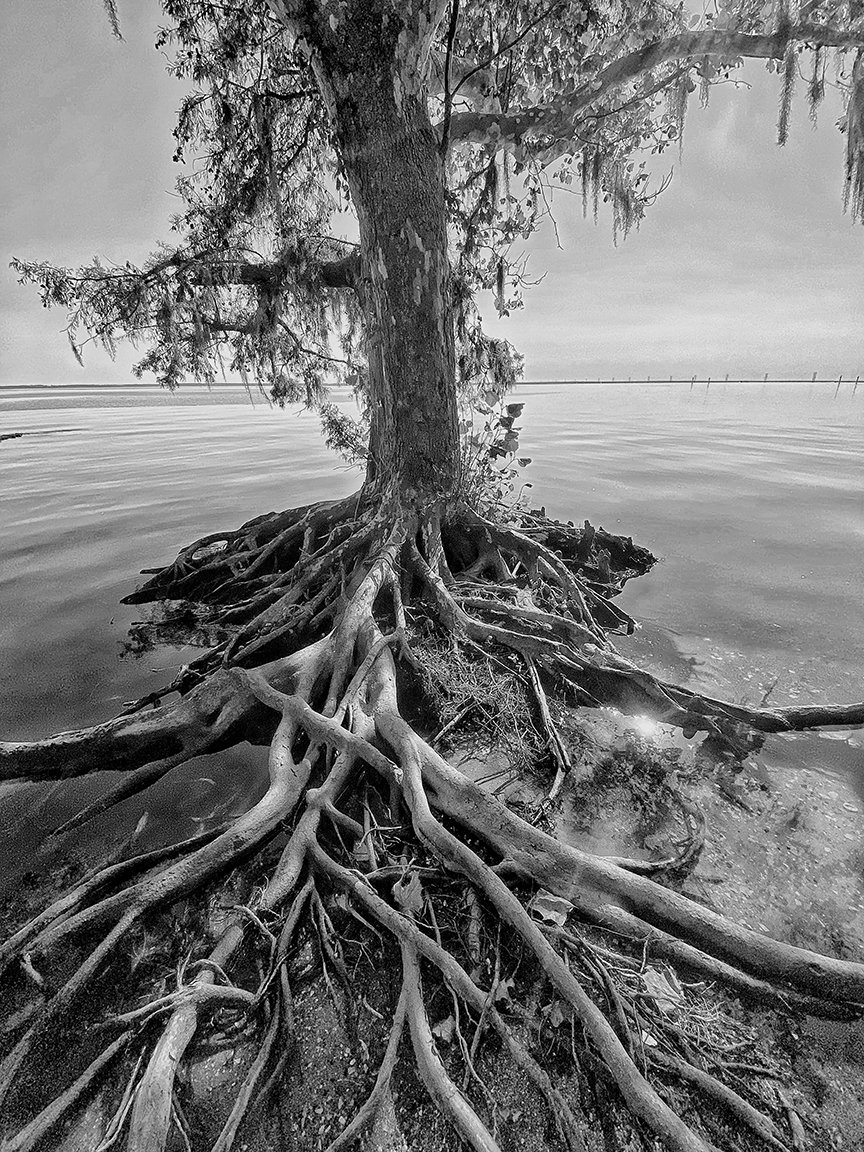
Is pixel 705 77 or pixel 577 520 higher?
pixel 705 77

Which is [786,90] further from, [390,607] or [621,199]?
[390,607]

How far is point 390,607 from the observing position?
173 inches

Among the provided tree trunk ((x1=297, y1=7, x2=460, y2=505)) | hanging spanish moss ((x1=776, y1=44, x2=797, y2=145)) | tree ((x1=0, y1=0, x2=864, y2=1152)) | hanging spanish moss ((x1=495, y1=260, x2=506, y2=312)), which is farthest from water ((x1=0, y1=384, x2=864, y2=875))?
hanging spanish moss ((x1=776, y1=44, x2=797, y2=145))

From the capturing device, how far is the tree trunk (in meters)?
4.20

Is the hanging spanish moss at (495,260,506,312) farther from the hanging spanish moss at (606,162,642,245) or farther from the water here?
the water

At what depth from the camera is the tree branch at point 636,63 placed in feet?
17.4

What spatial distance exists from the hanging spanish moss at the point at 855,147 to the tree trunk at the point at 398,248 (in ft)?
16.5

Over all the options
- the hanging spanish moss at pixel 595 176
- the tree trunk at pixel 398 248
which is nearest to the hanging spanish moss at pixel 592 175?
the hanging spanish moss at pixel 595 176

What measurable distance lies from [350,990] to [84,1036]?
929 mm

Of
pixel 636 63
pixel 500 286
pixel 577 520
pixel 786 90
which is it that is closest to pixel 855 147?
pixel 786 90

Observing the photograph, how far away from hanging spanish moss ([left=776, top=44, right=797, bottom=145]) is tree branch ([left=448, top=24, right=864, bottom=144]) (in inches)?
3.2

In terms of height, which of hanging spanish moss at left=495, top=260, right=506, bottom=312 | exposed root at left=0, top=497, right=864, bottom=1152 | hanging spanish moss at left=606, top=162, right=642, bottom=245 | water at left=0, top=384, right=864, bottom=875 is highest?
hanging spanish moss at left=606, top=162, right=642, bottom=245

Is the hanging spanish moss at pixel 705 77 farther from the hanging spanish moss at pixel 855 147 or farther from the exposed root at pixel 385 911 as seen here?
the exposed root at pixel 385 911

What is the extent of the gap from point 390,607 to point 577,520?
5693 mm
